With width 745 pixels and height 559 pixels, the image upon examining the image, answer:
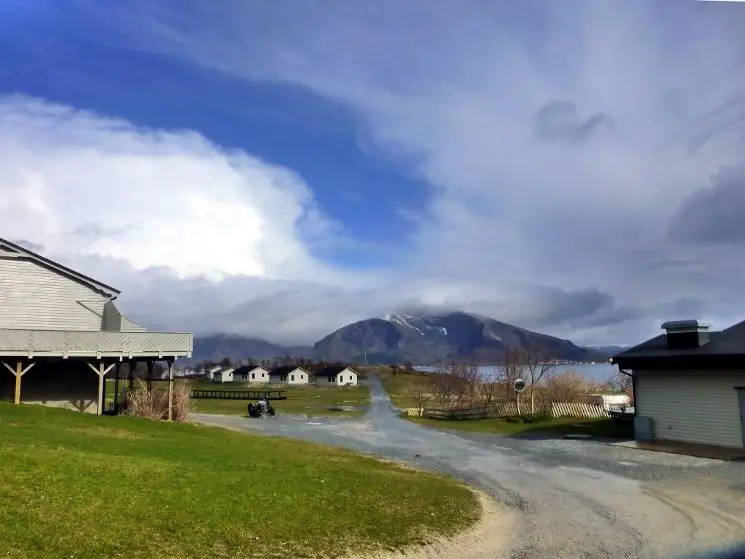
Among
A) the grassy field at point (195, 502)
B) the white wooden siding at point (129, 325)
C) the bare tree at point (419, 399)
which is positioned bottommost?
the bare tree at point (419, 399)

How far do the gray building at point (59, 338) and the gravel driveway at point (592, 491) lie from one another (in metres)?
10.4

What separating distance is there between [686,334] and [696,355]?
258cm

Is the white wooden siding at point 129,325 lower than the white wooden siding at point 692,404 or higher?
higher

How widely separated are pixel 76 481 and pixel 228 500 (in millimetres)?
2741

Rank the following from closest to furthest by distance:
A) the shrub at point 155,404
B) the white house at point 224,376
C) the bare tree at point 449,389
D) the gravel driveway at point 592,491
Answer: the gravel driveway at point 592,491 < the shrub at point 155,404 < the bare tree at point 449,389 < the white house at point 224,376

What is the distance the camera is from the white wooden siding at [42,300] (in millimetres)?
31219

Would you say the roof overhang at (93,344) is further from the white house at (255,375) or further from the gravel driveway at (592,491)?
the white house at (255,375)

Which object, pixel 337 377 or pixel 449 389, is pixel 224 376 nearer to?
pixel 337 377

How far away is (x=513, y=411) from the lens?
4047 centimetres

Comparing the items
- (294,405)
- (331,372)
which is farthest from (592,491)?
(331,372)

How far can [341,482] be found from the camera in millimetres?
15305

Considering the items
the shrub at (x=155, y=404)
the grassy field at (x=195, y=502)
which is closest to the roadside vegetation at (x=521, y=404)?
the shrub at (x=155, y=404)

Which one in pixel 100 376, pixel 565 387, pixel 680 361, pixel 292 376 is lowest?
pixel 292 376

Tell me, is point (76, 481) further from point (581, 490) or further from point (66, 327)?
point (66, 327)
